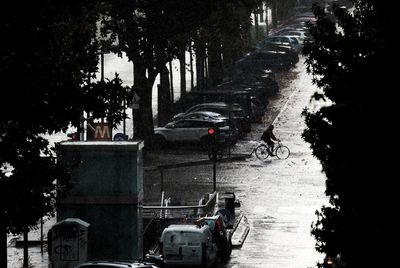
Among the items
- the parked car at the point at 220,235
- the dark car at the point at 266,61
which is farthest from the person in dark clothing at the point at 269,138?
the dark car at the point at 266,61

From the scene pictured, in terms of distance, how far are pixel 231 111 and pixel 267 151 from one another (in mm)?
6384

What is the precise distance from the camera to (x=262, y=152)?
2394 inches

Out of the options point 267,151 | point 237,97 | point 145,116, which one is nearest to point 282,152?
point 267,151

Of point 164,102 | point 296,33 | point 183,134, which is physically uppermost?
point 296,33

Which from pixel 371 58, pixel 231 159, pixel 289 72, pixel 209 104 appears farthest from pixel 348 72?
pixel 289 72

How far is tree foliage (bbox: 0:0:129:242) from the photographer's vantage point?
31.0 m

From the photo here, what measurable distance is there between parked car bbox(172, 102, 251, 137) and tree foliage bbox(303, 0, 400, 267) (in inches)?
1479

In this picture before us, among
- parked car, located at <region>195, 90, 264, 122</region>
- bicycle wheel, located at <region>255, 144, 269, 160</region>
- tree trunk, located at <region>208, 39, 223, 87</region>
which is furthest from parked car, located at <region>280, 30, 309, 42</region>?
bicycle wheel, located at <region>255, 144, 269, 160</region>

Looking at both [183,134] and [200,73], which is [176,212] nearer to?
[183,134]

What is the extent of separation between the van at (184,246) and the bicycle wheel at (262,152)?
74.9 ft

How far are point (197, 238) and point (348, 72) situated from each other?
1083cm

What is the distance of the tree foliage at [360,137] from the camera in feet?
84.4

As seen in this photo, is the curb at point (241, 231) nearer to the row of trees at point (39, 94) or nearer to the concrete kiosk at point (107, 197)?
the concrete kiosk at point (107, 197)

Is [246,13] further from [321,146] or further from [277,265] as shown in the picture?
[321,146]
